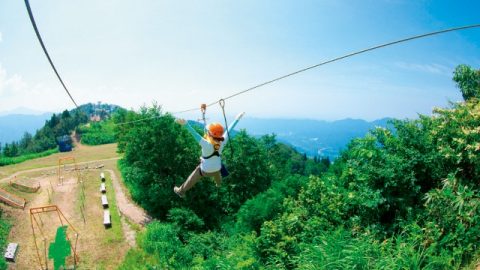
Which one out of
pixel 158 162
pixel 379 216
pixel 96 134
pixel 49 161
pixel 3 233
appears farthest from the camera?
pixel 96 134

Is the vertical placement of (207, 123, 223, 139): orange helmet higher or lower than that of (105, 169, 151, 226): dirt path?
higher

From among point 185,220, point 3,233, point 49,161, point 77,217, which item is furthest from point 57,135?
point 185,220

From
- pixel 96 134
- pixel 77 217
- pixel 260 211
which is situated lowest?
pixel 77 217

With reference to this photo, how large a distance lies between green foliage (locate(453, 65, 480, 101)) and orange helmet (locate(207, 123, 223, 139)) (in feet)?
50.3

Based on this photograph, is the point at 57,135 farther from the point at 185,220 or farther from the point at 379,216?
the point at 379,216

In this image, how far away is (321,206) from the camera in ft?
41.0

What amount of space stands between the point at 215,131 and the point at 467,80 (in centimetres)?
1659

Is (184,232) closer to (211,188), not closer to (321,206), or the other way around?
(211,188)

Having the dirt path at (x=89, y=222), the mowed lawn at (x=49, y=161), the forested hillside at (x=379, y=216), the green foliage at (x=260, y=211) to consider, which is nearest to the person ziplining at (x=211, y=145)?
the forested hillside at (x=379, y=216)

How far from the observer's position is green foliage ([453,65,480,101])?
15998mm

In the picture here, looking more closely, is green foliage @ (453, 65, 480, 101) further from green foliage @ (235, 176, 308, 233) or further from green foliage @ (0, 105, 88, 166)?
green foliage @ (0, 105, 88, 166)

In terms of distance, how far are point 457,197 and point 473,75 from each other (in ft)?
39.9

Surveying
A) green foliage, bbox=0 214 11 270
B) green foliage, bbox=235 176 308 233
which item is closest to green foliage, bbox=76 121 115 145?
green foliage, bbox=0 214 11 270

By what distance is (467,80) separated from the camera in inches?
655
